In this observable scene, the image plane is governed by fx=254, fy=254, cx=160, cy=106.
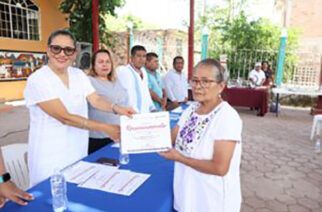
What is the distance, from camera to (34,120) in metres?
1.89

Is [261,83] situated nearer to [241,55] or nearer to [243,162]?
[241,55]

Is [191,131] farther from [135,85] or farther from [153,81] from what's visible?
[153,81]

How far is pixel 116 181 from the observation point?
163 centimetres

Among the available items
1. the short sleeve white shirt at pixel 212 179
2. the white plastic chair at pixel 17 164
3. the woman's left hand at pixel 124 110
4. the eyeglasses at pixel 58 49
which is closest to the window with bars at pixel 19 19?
the white plastic chair at pixel 17 164

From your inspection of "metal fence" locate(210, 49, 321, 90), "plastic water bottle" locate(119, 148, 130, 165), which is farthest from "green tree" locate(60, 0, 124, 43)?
"plastic water bottle" locate(119, 148, 130, 165)

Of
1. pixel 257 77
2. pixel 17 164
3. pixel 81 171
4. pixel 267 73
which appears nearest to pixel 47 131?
pixel 81 171

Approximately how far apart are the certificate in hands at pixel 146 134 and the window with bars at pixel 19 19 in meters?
10.9

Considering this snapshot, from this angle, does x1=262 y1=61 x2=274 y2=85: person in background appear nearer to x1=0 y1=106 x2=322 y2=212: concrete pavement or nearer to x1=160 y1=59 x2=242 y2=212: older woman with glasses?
x1=0 y1=106 x2=322 y2=212: concrete pavement

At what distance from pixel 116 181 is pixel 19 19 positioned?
38.3 ft

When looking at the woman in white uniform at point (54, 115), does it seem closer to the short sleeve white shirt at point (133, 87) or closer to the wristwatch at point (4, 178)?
the wristwatch at point (4, 178)

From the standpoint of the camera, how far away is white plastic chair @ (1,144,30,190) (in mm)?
2219

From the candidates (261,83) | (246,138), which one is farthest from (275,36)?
(246,138)

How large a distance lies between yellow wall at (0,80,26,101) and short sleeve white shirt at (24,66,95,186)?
32.3ft

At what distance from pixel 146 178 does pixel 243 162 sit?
326cm
